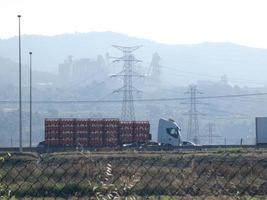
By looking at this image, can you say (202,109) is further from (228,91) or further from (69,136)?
(69,136)

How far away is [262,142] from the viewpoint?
5581 cm

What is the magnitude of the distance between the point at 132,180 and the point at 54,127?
45.7 m

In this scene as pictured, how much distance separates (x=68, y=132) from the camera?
5300cm

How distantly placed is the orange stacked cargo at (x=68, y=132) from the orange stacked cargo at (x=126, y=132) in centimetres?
331

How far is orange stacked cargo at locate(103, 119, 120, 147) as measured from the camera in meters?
53.1

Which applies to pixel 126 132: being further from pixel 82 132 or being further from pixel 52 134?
pixel 52 134

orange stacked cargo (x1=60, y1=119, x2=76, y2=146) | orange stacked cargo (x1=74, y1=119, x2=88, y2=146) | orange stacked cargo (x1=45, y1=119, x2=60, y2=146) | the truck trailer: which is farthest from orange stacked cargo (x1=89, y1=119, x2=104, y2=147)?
the truck trailer

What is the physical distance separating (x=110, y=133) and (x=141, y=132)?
7.18 ft

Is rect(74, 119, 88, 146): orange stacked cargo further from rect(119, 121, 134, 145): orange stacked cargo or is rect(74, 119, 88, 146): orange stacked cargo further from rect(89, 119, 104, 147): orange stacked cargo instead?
rect(119, 121, 134, 145): orange stacked cargo

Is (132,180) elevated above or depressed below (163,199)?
above

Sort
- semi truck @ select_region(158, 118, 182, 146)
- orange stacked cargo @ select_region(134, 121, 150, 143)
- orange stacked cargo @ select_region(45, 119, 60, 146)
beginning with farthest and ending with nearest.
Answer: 1. semi truck @ select_region(158, 118, 182, 146)
2. orange stacked cargo @ select_region(134, 121, 150, 143)
3. orange stacked cargo @ select_region(45, 119, 60, 146)

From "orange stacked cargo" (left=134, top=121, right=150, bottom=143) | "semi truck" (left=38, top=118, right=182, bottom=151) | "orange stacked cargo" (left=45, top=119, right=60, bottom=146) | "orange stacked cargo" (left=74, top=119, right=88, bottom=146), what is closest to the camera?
"orange stacked cargo" (left=45, top=119, right=60, bottom=146)

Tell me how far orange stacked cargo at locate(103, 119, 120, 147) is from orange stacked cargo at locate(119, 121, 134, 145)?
35cm

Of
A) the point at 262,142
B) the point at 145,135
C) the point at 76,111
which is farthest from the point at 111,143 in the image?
the point at 76,111
